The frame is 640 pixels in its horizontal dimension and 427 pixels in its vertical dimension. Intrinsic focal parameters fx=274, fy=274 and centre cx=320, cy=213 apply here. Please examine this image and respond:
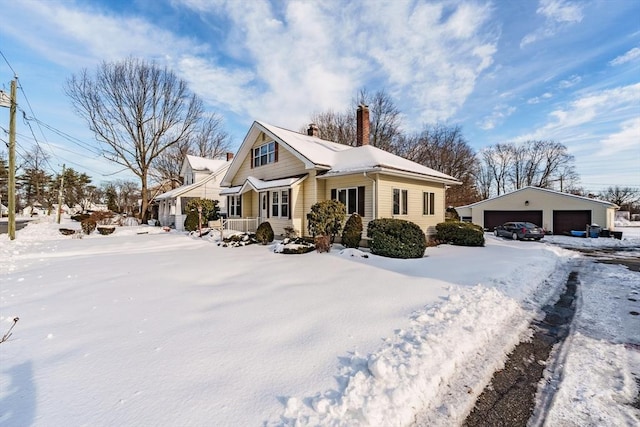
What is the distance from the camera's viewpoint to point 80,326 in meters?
3.99

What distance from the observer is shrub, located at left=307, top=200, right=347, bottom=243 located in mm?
11328

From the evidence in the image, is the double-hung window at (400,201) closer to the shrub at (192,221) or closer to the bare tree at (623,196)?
the shrub at (192,221)

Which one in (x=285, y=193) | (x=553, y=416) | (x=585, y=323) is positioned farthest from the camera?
(x=285, y=193)

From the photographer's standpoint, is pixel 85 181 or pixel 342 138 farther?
pixel 85 181

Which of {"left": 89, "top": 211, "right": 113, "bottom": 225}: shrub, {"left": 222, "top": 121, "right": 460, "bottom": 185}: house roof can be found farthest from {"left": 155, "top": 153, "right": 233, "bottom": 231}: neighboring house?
{"left": 222, "top": 121, "right": 460, "bottom": 185}: house roof

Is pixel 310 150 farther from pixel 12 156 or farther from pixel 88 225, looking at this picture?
pixel 88 225

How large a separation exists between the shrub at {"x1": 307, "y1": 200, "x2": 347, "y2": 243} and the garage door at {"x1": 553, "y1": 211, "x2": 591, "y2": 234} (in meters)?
22.8

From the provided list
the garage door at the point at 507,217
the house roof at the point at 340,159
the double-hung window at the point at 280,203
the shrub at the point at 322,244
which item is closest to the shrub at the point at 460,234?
the house roof at the point at 340,159

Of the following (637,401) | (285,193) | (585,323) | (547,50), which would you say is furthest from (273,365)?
(547,50)

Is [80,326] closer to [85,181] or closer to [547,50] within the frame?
[547,50]

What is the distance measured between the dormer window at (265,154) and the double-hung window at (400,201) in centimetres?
744

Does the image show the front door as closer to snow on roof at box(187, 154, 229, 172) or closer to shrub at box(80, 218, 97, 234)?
shrub at box(80, 218, 97, 234)

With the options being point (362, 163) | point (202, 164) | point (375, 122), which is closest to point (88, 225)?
point (202, 164)

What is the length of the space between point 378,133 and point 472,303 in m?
29.8
